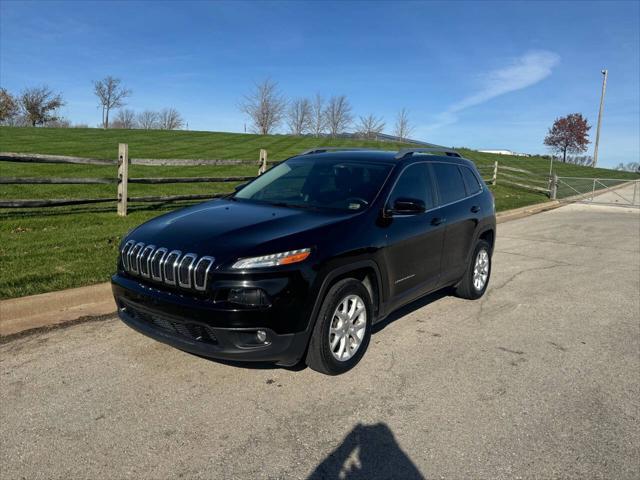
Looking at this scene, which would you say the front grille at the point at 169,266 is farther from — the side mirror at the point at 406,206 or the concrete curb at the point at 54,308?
the side mirror at the point at 406,206

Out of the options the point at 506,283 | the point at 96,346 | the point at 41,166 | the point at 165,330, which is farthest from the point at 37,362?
the point at 41,166

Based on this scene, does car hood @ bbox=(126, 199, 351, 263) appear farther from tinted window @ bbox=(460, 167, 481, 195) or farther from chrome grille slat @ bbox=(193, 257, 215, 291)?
tinted window @ bbox=(460, 167, 481, 195)

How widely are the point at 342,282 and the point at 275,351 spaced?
2.39 feet

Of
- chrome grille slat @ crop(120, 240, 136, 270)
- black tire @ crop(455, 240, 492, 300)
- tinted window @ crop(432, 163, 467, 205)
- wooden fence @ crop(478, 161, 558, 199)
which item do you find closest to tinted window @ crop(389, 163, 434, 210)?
tinted window @ crop(432, 163, 467, 205)

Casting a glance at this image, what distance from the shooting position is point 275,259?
3408 mm

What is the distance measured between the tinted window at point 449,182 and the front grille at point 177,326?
113 inches

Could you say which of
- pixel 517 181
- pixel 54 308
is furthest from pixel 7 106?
pixel 54 308

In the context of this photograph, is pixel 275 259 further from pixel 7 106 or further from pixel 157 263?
pixel 7 106

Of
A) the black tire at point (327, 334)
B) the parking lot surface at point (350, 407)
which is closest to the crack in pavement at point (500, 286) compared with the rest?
the parking lot surface at point (350, 407)

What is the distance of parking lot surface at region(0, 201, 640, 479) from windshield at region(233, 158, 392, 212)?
1351 millimetres

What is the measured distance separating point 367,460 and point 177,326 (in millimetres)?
1541

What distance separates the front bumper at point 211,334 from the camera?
3322 millimetres

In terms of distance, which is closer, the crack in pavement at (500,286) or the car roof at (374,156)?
the car roof at (374,156)

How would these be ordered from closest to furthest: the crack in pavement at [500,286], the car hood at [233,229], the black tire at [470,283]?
the car hood at [233,229], the crack in pavement at [500,286], the black tire at [470,283]
